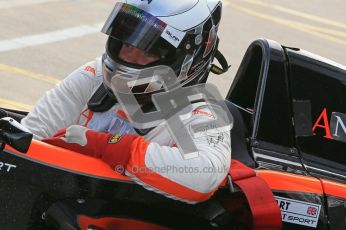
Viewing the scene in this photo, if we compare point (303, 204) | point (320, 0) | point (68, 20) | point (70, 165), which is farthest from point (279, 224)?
point (320, 0)

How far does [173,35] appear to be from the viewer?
3.58 m

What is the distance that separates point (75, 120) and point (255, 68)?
1.02m

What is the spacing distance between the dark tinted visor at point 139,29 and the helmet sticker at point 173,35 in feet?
0.05

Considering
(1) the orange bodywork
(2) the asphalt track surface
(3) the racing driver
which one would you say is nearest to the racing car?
(1) the orange bodywork

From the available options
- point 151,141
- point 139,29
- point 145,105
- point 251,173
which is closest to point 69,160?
point 151,141

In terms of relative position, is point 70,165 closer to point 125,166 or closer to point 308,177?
point 125,166

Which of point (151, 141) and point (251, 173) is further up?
point (251, 173)

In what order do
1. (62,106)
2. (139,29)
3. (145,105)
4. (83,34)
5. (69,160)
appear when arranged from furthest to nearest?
(83,34) → (62,106) → (145,105) → (139,29) → (69,160)

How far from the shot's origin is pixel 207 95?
3.78m

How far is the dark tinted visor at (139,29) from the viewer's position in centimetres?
354

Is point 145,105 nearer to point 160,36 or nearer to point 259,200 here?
point 160,36

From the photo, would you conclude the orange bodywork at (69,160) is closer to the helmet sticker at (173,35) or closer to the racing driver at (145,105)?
the racing driver at (145,105)

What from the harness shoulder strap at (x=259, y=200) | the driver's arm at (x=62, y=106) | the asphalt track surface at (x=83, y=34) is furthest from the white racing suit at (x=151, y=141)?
the asphalt track surface at (x=83, y=34)

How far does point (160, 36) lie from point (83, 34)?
5.24 meters
